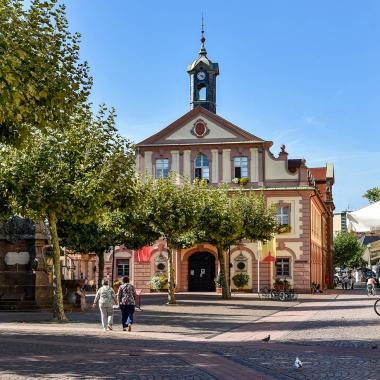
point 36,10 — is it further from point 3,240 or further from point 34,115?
point 3,240

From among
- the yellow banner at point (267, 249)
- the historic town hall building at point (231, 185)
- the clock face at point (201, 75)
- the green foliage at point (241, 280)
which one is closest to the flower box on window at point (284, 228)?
the historic town hall building at point (231, 185)

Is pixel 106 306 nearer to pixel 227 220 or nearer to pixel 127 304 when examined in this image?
pixel 127 304

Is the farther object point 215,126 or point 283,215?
point 215,126

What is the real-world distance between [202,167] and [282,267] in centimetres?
946

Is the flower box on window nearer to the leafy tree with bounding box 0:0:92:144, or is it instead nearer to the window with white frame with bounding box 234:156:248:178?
the window with white frame with bounding box 234:156:248:178

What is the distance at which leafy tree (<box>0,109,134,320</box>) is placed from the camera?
22.2 metres

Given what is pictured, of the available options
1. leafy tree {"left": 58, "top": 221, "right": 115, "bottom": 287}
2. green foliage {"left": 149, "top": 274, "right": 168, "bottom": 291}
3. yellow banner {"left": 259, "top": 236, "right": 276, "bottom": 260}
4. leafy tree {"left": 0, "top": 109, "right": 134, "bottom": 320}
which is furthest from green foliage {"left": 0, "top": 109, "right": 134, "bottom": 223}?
green foliage {"left": 149, "top": 274, "right": 168, "bottom": 291}

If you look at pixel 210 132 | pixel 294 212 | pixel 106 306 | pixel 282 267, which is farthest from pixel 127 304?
pixel 210 132

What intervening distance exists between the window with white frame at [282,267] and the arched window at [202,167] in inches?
321

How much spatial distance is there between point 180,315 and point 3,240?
24.0ft

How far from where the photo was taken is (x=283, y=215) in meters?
55.6

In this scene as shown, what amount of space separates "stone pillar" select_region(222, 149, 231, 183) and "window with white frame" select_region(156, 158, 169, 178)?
4357mm

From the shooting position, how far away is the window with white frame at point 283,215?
55.4 metres

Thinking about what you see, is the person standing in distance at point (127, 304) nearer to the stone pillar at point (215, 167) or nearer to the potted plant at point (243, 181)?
the potted plant at point (243, 181)
